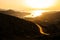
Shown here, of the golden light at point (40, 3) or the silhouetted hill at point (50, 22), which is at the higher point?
the golden light at point (40, 3)

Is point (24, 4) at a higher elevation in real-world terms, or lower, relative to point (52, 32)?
higher

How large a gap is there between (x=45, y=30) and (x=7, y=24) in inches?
8.6

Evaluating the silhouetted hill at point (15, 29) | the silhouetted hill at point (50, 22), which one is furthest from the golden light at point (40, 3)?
the silhouetted hill at point (15, 29)

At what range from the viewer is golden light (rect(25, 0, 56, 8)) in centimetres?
117

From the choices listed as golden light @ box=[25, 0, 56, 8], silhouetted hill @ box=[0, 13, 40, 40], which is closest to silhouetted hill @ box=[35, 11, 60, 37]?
silhouetted hill @ box=[0, 13, 40, 40]

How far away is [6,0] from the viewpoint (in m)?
A: 1.14

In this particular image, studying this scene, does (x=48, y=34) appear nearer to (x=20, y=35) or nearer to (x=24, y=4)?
(x=20, y=35)

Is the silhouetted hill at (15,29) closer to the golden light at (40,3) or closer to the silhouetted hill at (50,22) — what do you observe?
the silhouetted hill at (50,22)

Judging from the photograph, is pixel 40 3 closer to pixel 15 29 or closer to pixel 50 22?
pixel 50 22

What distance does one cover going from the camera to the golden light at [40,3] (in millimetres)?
1172

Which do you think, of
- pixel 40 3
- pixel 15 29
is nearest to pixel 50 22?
pixel 15 29

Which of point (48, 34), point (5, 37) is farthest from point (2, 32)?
point (48, 34)

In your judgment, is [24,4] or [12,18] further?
[24,4]

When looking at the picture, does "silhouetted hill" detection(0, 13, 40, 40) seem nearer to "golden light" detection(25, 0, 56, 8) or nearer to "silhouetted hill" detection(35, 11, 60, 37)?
"silhouetted hill" detection(35, 11, 60, 37)
